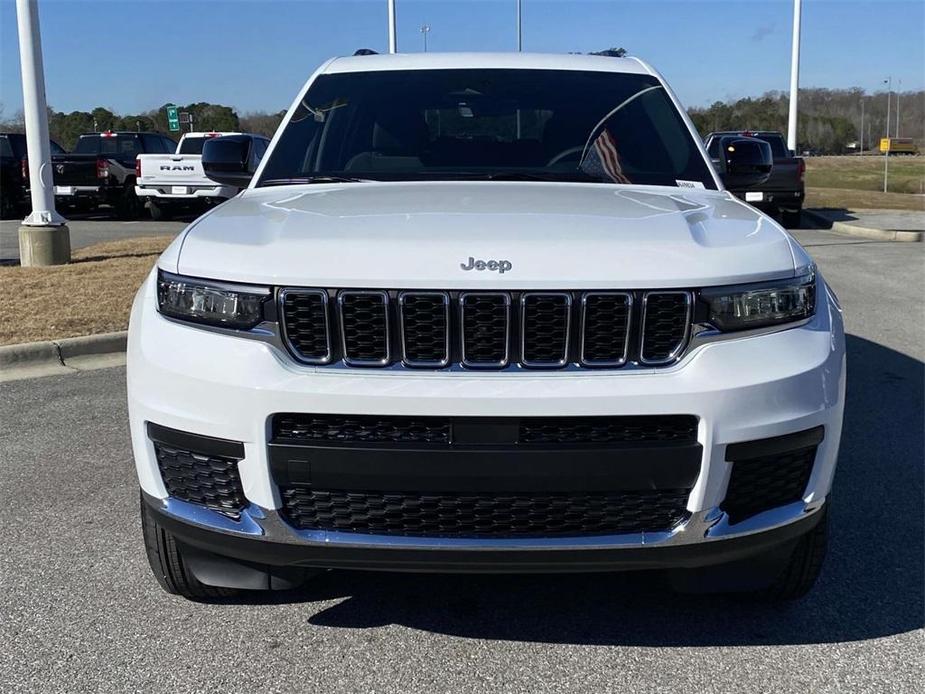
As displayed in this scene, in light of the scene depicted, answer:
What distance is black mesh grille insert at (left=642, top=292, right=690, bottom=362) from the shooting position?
258 cm

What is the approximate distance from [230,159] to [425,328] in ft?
6.90

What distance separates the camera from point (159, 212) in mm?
21141

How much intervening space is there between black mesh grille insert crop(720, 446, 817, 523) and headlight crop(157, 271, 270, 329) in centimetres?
133

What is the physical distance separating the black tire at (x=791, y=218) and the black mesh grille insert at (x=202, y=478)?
1932 centimetres

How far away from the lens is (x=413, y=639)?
2979 millimetres

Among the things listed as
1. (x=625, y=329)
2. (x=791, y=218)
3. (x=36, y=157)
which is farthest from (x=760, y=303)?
(x=791, y=218)

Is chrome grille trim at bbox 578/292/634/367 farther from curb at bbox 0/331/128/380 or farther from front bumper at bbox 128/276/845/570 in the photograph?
curb at bbox 0/331/128/380

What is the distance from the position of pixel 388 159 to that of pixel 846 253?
12198 mm

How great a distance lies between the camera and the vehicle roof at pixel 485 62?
4.46 meters

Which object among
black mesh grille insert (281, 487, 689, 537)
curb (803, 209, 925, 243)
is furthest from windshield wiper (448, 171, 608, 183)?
curb (803, 209, 925, 243)

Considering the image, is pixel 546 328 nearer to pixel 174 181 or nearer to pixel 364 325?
pixel 364 325

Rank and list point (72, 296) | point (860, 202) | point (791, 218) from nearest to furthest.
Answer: point (72, 296)
point (791, 218)
point (860, 202)

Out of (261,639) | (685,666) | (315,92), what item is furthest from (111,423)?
(685,666)

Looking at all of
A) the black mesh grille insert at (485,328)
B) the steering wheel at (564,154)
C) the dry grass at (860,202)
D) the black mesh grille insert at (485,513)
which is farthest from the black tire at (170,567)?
the dry grass at (860,202)
